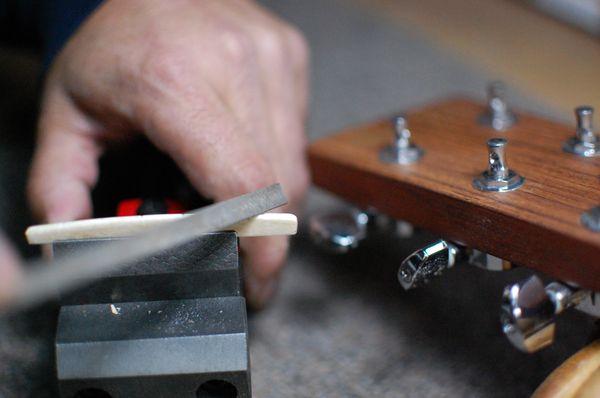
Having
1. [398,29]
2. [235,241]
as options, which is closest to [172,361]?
[235,241]

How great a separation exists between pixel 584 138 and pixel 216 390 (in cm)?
33

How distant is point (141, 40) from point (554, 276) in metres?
0.38

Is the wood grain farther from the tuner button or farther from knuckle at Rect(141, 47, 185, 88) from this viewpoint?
knuckle at Rect(141, 47, 185, 88)

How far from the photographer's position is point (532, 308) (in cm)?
45

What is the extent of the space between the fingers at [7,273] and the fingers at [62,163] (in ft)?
0.82

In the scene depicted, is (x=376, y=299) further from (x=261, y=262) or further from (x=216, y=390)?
(x=216, y=390)

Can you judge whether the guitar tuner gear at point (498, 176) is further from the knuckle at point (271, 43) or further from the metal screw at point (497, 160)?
the knuckle at point (271, 43)

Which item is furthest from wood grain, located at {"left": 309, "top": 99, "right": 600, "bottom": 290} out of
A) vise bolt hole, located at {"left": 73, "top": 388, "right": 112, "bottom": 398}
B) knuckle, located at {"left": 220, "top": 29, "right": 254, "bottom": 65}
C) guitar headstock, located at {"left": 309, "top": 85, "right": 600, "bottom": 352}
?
vise bolt hole, located at {"left": 73, "top": 388, "right": 112, "bottom": 398}

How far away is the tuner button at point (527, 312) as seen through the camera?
0.45 meters

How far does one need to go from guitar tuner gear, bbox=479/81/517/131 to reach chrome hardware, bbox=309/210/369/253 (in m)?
0.14

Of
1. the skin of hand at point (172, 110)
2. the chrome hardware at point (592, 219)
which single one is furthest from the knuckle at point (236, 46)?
the chrome hardware at point (592, 219)

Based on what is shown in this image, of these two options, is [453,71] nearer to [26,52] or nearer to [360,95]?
[360,95]

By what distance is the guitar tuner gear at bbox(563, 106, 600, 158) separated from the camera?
0.56 m

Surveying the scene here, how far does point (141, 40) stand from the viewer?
2.09 feet
